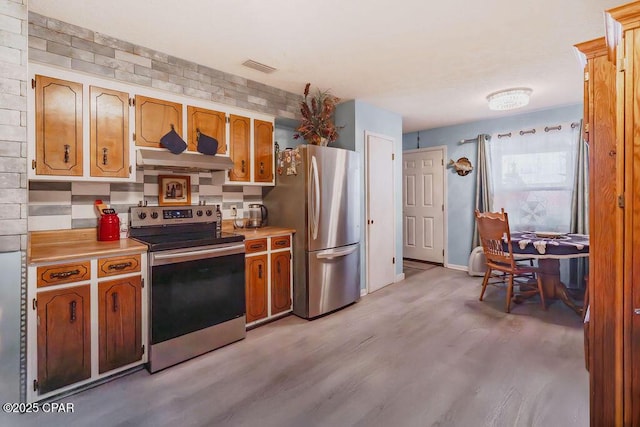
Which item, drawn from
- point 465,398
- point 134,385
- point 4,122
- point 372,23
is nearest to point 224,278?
point 134,385

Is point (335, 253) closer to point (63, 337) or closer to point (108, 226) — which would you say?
point (108, 226)

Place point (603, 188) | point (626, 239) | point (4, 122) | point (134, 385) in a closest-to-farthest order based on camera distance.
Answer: point (626, 239)
point (603, 188)
point (4, 122)
point (134, 385)

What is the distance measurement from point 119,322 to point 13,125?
1.33 m

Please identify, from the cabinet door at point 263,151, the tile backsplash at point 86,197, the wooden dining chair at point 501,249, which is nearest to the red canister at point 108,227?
the tile backsplash at point 86,197

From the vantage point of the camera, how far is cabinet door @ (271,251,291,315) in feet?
10.3

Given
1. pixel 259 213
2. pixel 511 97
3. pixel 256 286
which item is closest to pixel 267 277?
pixel 256 286

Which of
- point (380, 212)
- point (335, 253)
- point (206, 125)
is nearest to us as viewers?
point (206, 125)

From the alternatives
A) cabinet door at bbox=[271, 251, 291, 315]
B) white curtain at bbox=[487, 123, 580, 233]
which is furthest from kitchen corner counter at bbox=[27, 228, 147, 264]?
white curtain at bbox=[487, 123, 580, 233]

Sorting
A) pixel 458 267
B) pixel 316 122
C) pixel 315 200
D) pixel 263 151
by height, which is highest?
pixel 316 122

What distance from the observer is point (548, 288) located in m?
3.62

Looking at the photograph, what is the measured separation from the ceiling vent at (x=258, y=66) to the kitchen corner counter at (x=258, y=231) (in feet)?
5.06

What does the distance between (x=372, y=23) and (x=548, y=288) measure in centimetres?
343

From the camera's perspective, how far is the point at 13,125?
1745 millimetres

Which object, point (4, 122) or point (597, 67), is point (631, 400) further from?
point (4, 122)
